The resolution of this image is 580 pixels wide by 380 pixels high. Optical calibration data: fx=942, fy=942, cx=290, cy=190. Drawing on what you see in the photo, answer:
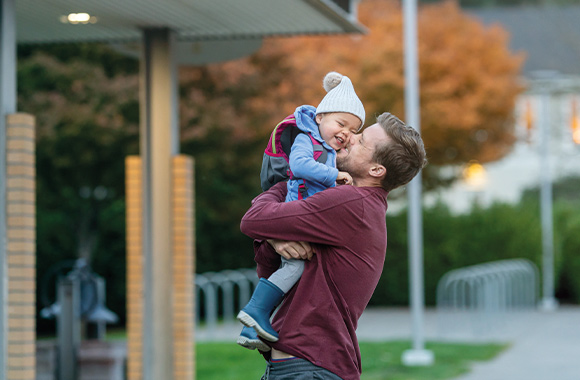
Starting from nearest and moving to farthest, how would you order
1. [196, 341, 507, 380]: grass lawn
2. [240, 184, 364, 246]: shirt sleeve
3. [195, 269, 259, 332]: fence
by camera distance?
1. [240, 184, 364, 246]: shirt sleeve
2. [196, 341, 507, 380]: grass lawn
3. [195, 269, 259, 332]: fence

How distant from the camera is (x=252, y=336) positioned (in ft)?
11.1

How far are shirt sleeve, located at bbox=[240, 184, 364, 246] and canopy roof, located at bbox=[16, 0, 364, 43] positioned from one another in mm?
4462

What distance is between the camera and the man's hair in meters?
3.28

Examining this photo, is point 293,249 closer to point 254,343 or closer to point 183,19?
point 254,343

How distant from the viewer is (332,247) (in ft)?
10.8

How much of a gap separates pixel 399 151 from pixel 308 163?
0.32 meters

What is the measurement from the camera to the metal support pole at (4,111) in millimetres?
6305

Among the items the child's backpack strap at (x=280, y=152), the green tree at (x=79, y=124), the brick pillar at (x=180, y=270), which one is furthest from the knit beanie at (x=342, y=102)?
the green tree at (x=79, y=124)

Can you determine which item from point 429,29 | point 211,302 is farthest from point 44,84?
point 429,29

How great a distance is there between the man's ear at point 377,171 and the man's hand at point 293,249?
346 mm

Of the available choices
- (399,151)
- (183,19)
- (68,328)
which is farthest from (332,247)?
(68,328)

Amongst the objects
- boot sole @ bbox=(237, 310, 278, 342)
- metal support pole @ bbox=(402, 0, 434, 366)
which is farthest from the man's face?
metal support pole @ bbox=(402, 0, 434, 366)

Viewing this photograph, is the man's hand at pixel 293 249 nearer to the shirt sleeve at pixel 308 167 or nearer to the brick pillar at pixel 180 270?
the shirt sleeve at pixel 308 167

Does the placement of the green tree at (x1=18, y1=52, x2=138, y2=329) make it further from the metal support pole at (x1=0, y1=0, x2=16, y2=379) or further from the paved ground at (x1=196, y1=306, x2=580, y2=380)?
the metal support pole at (x1=0, y1=0, x2=16, y2=379)
